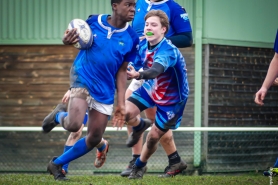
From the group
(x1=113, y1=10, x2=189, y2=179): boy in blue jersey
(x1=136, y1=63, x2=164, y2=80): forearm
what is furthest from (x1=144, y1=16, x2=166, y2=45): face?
(x1=136, y1=63, x2=164, y2=80): forearm

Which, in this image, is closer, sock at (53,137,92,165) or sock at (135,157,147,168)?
sock at (53,137,92,165)

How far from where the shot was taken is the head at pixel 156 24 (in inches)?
342

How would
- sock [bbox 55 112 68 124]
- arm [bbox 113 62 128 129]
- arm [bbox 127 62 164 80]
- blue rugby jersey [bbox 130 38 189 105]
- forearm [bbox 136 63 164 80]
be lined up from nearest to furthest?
arm [bbox 127 62 164 80] < forearm [bbox 136 63 164 80] < arm [bbox 113 62 128 129] < sock [bbox 55 112 68 124] < blue rugby jersey [bbox 130 38 189 105]

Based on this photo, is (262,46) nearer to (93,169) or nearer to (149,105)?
(93,169)

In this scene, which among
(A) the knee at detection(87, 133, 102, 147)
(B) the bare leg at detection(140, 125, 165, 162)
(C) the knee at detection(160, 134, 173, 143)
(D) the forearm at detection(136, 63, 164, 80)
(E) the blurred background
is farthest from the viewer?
(E) the blurred background

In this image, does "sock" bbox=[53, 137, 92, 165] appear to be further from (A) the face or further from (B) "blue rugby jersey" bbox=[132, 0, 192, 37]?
(B) "blue rugby jersey" bbox=[132, 0, 192, 37]

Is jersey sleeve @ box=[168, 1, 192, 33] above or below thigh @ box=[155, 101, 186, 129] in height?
above

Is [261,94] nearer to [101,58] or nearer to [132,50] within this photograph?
[132,50]

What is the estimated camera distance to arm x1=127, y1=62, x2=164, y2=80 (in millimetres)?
7891

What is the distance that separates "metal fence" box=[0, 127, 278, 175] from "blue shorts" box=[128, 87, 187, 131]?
541 centimetres

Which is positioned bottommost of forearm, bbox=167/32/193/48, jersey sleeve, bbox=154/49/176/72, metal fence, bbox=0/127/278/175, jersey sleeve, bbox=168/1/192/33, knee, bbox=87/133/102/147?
metal fence, bbox=0/127/278/175

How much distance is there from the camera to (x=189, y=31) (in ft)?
30.9

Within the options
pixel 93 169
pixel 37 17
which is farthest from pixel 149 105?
pixel 37 17

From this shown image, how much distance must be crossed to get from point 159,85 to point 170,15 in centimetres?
93
